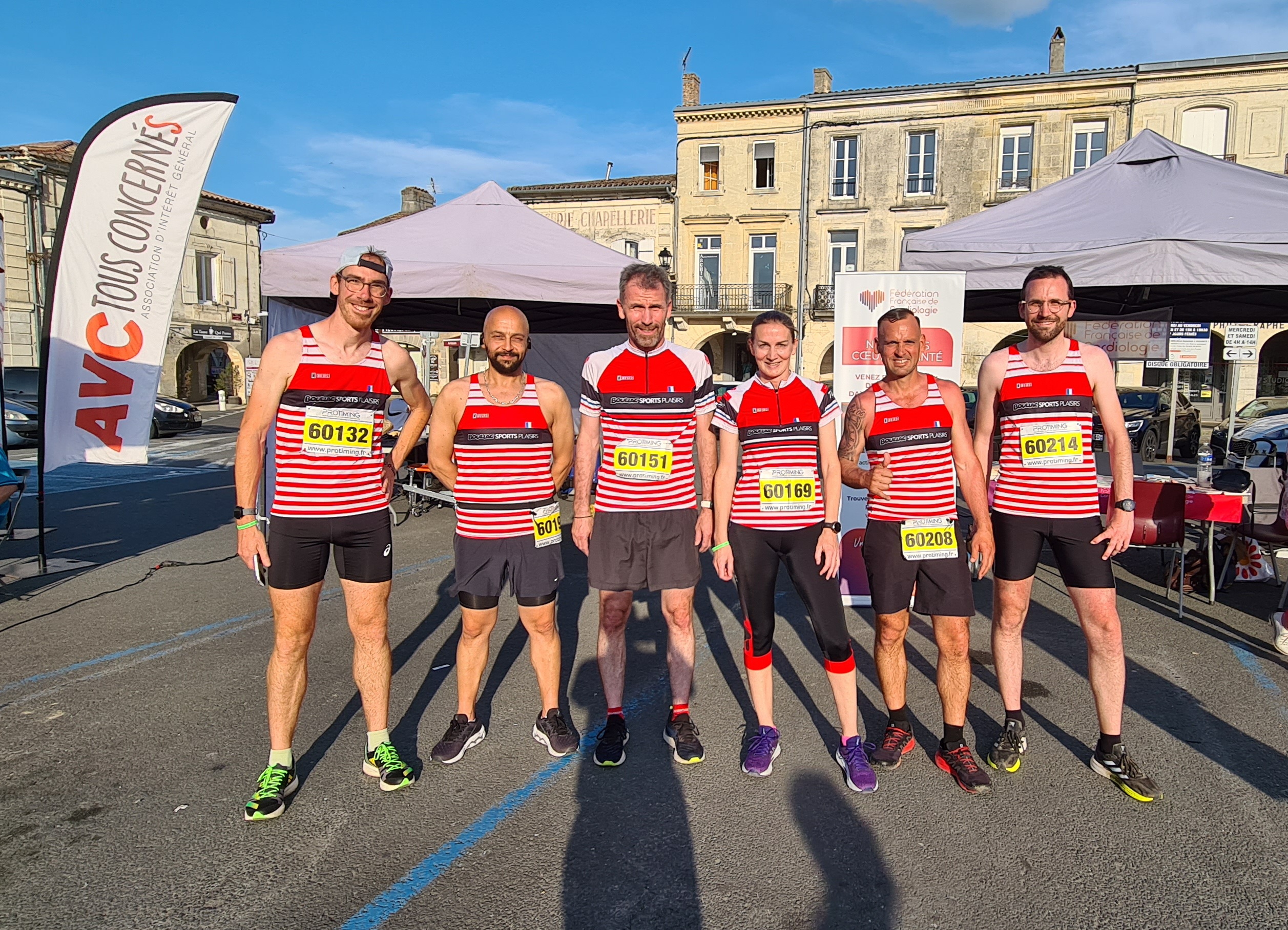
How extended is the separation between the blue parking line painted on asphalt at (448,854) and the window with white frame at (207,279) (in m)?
37.9

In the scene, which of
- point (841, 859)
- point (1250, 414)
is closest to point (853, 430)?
point (841, 859)

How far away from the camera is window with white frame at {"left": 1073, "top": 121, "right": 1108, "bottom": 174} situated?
26.9m

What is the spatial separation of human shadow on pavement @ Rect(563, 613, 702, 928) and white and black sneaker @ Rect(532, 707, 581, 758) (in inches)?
3.5

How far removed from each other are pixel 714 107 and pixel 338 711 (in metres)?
30.6

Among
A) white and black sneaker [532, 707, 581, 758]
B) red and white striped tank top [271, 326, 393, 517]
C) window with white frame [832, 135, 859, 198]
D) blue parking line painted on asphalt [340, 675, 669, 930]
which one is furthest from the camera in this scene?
window with white frame [832, 135, 859, 198]

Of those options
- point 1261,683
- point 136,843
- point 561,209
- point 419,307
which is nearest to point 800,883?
point 136,843

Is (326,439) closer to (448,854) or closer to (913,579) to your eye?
(448,854)

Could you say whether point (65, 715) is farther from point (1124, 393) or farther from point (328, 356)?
point (1124, 393)

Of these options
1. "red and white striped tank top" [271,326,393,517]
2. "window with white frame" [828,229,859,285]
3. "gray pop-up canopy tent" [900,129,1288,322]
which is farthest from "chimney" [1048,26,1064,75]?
"red and white striped tank top" [271,326,393,517]

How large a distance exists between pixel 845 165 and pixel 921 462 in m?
29.2

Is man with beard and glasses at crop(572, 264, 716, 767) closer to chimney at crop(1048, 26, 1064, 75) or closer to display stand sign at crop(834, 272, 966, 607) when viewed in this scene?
display stand sign at crop(834, 272, 966, 607)

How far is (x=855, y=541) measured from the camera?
5809 mm

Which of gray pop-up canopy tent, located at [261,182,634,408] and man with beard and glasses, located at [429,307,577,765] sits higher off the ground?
gray pop-up canopy tent, located at [261,182,634,408]

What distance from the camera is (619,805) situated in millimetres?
3150
